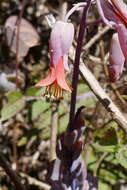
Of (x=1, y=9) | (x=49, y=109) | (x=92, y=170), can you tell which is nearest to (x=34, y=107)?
(x=49, y=109)

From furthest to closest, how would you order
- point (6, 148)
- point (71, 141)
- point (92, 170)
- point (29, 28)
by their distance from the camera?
point (6, 148) < point (29, 28) < point (92, 170) < point (71, 141)

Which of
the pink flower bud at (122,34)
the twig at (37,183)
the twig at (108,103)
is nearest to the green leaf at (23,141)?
the twig at (37,183)

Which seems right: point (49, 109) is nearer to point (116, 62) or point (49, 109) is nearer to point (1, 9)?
point (116, 62)

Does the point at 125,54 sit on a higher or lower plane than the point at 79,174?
higher

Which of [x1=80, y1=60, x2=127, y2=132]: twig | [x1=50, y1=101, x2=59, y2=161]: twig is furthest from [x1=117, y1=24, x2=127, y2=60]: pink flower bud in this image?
[x1=50, y1=101, x2=59, y2=161]: twig

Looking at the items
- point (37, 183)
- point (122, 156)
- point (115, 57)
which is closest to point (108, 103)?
point (122, 156)

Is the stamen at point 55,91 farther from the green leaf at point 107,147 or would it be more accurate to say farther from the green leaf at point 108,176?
the green leaf at point 108,176

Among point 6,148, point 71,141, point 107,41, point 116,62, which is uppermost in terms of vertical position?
point 116,62

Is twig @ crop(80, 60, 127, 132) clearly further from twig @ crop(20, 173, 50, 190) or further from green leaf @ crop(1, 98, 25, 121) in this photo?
twig @ crop(20, 173, 50, 190)

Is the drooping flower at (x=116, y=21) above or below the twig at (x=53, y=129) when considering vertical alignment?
above
